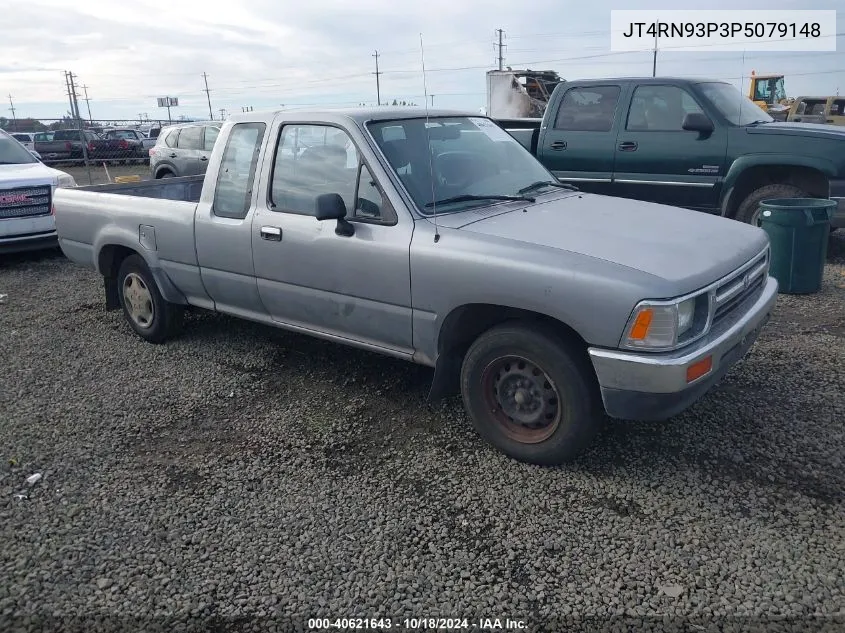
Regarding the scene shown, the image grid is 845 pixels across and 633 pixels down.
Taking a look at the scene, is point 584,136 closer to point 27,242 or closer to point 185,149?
point 27,242

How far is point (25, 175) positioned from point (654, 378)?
906 centimetres

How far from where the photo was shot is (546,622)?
2633 millimetres

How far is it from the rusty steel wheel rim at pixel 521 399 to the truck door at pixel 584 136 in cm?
528

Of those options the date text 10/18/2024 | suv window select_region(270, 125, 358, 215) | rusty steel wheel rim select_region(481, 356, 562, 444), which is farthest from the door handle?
the date text 10/18/2024

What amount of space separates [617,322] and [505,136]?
7.32 feet

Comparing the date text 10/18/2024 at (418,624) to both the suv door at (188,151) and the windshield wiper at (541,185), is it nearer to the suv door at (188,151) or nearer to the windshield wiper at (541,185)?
the windshield wiper at (541,185)

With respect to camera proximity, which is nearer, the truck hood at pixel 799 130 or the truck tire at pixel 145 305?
the truck tire at pixel 145 305

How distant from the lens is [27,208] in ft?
29.7

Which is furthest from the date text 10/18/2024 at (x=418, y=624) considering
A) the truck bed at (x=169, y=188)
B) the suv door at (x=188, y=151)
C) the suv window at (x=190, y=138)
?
the suv window at (x=190, y=138)

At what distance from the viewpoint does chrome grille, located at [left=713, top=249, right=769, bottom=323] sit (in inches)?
135

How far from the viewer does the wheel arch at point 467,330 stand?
3469 mm

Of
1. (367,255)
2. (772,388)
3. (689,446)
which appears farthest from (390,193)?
(772,388)

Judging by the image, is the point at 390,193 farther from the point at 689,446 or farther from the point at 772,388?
the point at 772,388

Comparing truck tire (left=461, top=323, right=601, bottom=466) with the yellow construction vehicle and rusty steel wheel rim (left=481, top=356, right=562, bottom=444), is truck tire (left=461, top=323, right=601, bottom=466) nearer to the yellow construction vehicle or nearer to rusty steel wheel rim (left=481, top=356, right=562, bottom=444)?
rusty steel wheel rim (left=481, top=356, right=562, bottom=444)
